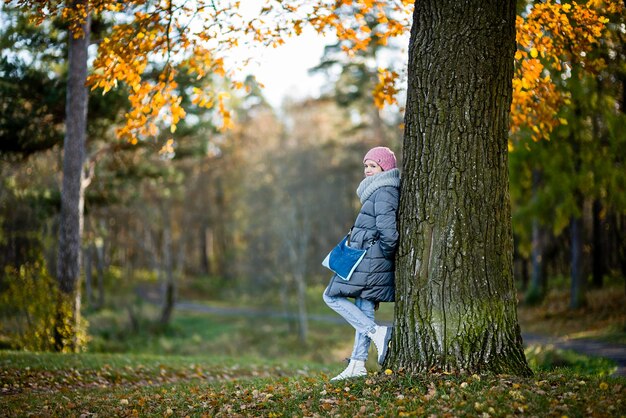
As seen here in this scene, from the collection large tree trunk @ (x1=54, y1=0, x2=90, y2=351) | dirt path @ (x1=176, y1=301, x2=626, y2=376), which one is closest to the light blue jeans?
dirt path @ (x1=176, y1=301, x2=626, y2=376)

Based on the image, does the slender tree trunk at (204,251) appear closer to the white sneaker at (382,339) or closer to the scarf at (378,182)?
the scarf at (378,182)

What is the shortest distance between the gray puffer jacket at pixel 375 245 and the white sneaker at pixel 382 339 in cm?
28

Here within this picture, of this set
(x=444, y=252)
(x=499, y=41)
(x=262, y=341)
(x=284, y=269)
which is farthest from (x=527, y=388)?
(x=284, y=269)

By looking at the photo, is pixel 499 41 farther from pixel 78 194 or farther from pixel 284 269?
pixel 284 269

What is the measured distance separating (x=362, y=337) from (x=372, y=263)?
0.75 metres

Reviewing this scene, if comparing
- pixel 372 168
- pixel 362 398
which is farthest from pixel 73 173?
pixel 362 398

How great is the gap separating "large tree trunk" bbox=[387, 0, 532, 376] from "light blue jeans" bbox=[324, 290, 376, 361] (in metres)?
0.35

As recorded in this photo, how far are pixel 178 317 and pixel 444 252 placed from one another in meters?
24.7

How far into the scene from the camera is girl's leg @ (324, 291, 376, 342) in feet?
19.1

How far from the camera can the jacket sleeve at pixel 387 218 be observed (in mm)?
5648

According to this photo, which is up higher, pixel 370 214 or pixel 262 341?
pixel 370 214

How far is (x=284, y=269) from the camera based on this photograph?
25312mm

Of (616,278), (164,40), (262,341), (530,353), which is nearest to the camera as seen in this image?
(164,40)

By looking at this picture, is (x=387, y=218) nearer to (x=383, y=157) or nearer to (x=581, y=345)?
(x=383, y=157)
